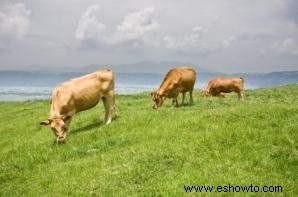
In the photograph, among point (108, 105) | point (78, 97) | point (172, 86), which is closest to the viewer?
point (78, 97)

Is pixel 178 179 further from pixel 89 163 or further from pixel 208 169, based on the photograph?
pixel 89 163

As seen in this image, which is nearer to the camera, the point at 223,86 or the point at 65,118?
the point at 65,118

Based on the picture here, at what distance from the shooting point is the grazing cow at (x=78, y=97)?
63.5 ft

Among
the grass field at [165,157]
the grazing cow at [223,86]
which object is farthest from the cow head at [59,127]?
the grazing cow at [223,86]

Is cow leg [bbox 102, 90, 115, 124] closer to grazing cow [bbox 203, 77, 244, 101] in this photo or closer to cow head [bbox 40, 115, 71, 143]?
cow head [bbox 40, 115, 71, 143]

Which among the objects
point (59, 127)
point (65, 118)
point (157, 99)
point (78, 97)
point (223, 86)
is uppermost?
point (223, 86)

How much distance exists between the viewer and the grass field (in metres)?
12.2

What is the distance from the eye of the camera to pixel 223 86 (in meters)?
36.4

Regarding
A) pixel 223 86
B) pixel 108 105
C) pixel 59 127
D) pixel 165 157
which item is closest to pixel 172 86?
pixel 108 105

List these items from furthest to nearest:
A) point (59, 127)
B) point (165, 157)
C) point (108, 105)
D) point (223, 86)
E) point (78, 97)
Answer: point (223, 86), point (108, 105), point (78, 97), point (59, 127), point (165, 157)

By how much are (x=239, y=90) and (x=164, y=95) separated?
11270 mm

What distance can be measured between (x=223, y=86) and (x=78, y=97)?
17532mm

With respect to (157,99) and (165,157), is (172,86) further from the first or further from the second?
(165,157)

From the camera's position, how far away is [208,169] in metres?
12.8
